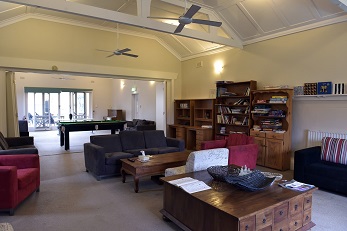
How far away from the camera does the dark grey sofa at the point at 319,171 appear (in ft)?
12.8

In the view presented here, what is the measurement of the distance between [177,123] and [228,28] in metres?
3.83

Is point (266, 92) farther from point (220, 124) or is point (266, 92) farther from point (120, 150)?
point (120, 150)

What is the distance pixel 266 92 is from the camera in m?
5.79

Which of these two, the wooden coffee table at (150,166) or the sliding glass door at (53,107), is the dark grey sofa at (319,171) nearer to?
the wooden coffee table at (150,166)

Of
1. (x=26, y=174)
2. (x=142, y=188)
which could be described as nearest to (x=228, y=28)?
(x=142, y=188)

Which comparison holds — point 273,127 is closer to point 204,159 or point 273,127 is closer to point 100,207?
point 204,159

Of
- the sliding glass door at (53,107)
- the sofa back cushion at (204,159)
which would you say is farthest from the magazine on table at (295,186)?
the sliding glass door at (53,107)

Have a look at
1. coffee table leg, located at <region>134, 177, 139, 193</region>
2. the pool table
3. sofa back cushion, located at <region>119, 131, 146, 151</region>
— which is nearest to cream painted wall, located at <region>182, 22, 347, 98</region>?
sofa back cushion, located at <region>119, 131, 146, 151</region>

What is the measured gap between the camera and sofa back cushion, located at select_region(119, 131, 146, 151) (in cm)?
556

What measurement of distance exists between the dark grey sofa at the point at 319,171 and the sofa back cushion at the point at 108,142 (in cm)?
370

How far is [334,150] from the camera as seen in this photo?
4.33m

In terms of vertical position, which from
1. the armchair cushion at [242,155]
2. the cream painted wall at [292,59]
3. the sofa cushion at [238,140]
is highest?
the cream painted wall at [292,59]

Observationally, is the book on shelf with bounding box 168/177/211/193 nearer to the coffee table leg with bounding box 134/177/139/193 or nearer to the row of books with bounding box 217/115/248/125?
the coffee table leg with bounding box 134/177/139/193

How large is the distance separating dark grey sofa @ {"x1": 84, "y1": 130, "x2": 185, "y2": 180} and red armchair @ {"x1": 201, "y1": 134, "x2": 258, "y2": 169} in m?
1.09
